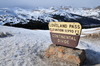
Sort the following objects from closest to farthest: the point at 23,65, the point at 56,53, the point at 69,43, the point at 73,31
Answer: the point at 23,65
the point at 73,31
the point at 69,43
the point at 56,53

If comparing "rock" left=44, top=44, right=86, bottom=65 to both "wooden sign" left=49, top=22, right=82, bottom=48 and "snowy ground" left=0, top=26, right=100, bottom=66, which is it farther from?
"snowy ground" left=0, top=26, right=100, bottom=66

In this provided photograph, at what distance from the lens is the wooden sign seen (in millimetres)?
3736

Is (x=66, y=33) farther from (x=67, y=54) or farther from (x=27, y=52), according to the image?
(x=27, y=52)

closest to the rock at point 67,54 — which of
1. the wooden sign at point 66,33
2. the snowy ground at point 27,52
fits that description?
the wooden sign at point 66,33

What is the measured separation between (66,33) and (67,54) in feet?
3.53

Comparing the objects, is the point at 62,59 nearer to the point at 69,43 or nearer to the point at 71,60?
the point at 71,60

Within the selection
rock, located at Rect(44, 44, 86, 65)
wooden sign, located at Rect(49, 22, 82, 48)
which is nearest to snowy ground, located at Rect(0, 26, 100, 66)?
rock, located at Rect(44, 44, 86, 65)

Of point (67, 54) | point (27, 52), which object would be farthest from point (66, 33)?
point (27, 52)

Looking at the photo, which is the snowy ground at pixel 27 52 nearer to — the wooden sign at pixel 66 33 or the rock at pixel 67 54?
the rock at pixel 67 54

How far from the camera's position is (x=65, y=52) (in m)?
4.21

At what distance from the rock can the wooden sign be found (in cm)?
28

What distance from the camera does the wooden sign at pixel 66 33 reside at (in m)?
3.74

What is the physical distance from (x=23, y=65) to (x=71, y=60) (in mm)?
2259

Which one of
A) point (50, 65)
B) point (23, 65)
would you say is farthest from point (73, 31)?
point (23, 65)
